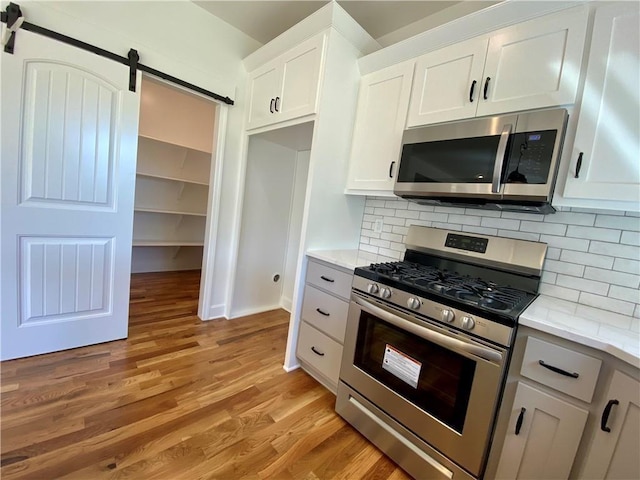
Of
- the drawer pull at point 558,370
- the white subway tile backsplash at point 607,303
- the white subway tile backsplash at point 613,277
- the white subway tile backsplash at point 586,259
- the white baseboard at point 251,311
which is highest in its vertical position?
the white subway tile backsplash at point 586,259

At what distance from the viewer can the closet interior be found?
357 cm

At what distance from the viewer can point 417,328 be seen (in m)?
1.30

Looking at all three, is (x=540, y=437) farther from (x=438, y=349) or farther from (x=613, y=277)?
(x=613, y=277)

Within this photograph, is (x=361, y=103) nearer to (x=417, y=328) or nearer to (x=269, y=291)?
(x=417, y=328)

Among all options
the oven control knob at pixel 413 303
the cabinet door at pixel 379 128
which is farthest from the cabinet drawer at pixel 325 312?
the cabinet door at pixel 379 128

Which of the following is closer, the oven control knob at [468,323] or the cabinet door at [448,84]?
the oven control knob at [468,323]

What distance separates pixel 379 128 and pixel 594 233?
132 cm

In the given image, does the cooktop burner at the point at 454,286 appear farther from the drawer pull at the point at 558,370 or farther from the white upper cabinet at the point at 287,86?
the white upper cabinet at the point at 287,86

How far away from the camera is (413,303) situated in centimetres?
132

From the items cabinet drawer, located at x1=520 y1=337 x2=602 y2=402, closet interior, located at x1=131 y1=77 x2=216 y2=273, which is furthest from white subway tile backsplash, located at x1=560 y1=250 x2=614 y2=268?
closet interior, located at x1=131 y1=77 x2=216 y2=273

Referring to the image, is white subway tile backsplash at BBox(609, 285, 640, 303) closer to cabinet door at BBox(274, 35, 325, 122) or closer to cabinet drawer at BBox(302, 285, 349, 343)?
cabinet drawer at BBox(302, 285, 349, 343)

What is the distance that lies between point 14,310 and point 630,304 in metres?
3.40

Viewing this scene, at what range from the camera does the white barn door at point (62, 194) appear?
5.47ft

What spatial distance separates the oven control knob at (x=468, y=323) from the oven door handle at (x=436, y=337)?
0.23ft
